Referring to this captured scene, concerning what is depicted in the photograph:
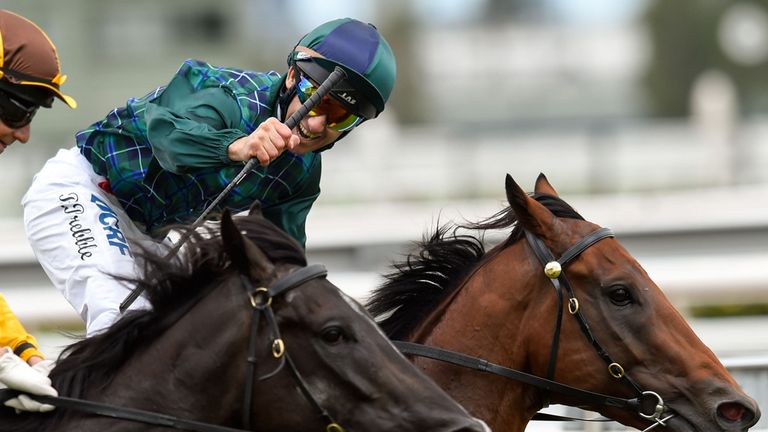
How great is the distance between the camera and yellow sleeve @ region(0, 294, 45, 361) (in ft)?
12.4

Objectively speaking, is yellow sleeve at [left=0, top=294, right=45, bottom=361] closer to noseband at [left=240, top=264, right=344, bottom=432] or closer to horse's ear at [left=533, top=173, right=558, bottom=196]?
noseband at [left=240, top=264, right=344, bottom=432]

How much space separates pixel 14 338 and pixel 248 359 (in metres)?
0.83

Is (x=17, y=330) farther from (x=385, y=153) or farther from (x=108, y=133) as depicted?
(x=385, y=153)

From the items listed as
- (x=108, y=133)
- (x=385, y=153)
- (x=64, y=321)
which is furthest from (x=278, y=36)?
(x=108, y=133)

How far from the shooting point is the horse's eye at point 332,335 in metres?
3.38

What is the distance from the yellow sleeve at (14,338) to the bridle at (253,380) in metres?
0.27

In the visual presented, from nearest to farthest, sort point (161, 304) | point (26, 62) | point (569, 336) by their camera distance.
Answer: point (161, 304) → point (26, 62) → point (569, 336)

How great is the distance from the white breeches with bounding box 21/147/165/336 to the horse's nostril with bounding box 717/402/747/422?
1861 millimetres

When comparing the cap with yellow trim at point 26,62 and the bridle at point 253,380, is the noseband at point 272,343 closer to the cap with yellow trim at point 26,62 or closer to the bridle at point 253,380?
the bridle at point 253,380

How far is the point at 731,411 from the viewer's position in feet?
13.9

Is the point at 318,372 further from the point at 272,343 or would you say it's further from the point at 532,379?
the point at 532,379

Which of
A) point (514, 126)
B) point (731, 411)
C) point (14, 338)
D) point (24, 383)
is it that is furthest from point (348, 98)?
point (514, 126)

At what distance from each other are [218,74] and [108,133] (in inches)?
16.7

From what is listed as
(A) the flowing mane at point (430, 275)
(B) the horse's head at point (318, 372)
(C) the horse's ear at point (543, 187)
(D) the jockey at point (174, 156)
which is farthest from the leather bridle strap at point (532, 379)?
(B) the horse's head at point (318, 372)
